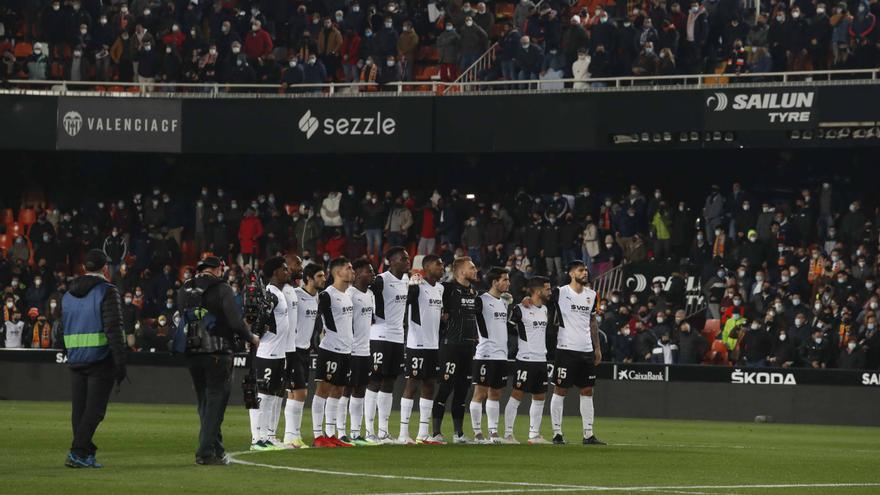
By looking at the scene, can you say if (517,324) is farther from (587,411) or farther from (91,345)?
(91,345)

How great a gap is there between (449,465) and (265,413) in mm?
2803

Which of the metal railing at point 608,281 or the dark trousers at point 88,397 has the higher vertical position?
the metal railing at point 608,281

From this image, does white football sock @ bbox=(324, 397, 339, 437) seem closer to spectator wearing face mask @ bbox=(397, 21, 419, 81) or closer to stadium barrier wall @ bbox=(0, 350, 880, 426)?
stadium barrier wall @ bbox=(0, 350, 880, 426)

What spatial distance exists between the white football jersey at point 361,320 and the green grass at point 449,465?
134 centimetres

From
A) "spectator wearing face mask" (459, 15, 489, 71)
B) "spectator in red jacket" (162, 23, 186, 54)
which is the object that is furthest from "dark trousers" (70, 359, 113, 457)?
"spectator in red jacket" (162, 23, 186, 54)

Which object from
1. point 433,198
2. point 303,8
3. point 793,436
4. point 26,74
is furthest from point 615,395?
point 26,74

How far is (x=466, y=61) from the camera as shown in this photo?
39500mm

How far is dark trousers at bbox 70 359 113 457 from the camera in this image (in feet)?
49.5

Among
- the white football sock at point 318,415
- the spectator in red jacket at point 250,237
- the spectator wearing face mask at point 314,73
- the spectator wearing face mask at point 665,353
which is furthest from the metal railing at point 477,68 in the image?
the white football sock at point 318,415

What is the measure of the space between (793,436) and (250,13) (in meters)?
22.3

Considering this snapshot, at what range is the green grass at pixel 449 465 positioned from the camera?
46.0ft

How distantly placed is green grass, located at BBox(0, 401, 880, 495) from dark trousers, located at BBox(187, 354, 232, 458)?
0.35 m

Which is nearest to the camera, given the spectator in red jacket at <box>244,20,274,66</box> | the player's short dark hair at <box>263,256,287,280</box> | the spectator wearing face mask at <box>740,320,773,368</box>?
the player's short dark hair at <box>263,256,287,280</box>

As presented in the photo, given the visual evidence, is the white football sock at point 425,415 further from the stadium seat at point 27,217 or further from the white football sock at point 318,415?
the stadium seat at point 27,217
